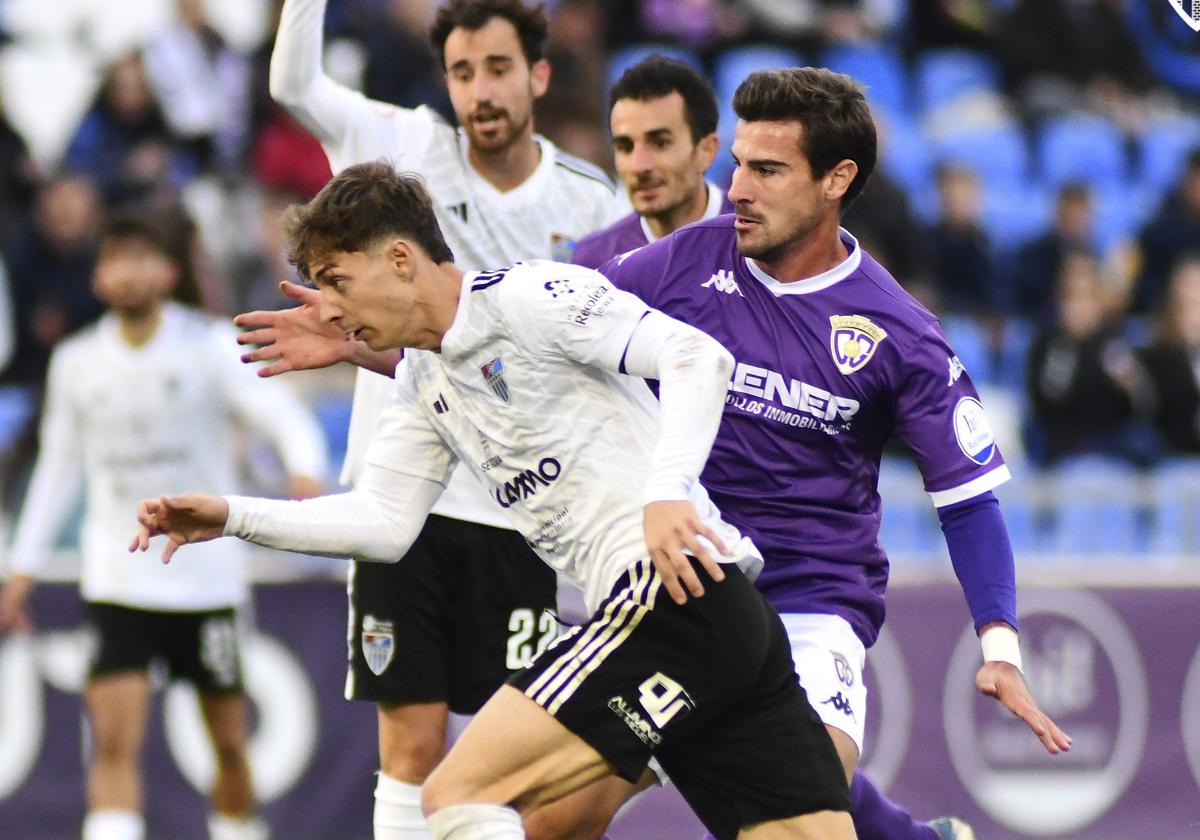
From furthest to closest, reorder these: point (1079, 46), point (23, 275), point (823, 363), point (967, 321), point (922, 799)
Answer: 1. point (1079, 46)
2. point (967, 321)
3. point (23, 275)
4. point (922, 799)
5. point (823, 363)

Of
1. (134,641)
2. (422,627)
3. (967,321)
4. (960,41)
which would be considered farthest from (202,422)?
(960,41)

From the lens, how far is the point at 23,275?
1048 centimetres

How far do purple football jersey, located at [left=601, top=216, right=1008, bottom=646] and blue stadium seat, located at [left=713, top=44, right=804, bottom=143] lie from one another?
8.67m

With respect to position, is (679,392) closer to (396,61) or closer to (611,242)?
(611,242)

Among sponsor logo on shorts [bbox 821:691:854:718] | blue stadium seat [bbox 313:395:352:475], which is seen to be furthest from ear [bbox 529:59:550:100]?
blue stadium seat [bbox 313:395:352:475]

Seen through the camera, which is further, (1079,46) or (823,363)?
(1079,46)

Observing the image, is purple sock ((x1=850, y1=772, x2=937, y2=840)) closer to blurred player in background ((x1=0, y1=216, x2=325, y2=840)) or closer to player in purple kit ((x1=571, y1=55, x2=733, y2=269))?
player in purple kit ((x1=571, y1=55, x2=733, y2=269))

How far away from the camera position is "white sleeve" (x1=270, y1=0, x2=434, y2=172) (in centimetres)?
566

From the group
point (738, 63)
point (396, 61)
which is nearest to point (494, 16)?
point (396, 61)

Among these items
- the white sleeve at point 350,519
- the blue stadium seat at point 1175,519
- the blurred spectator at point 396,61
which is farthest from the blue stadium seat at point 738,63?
the white sleeve at point 350,519

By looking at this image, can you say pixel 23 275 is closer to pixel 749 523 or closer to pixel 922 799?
pixel 922 799

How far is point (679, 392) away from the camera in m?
4.23

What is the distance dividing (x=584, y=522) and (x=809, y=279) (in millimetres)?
1032

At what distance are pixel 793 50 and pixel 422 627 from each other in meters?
9.26
